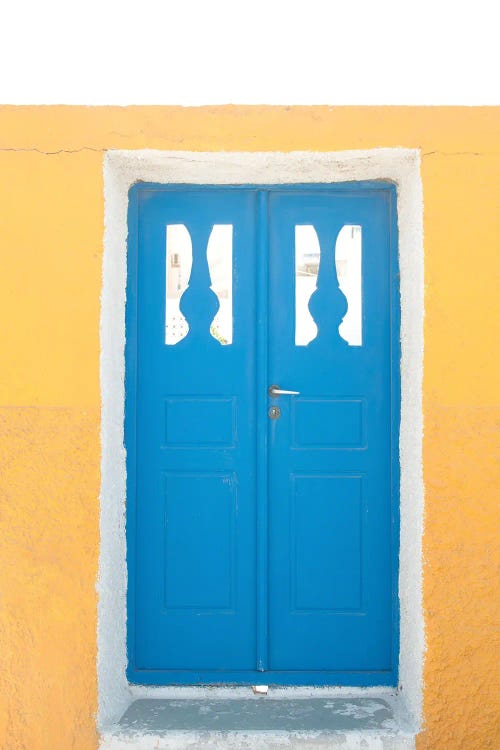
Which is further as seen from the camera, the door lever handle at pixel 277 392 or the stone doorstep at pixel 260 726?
the door lever handle at pixel 277 392

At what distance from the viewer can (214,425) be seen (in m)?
3.28

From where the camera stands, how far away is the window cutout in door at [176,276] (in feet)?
10.8

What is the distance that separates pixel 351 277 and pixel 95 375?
1287 mm

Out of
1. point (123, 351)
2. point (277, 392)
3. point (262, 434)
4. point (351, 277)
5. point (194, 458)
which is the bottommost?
point (194, 458)

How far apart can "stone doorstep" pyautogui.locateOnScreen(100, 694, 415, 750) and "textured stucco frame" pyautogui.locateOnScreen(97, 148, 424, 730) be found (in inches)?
3.9

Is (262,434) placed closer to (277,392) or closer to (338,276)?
(277,392)

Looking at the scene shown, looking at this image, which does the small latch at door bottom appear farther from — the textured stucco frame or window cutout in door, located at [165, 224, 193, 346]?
window cutout in door, located at [165, 224, 193, 346]

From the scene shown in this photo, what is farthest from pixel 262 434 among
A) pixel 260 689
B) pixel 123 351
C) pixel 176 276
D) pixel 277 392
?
pixel 260 689

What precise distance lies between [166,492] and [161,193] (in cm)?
142

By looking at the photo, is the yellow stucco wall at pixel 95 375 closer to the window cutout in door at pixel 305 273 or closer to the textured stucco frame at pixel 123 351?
the textured stucco frame at pixel 123 351

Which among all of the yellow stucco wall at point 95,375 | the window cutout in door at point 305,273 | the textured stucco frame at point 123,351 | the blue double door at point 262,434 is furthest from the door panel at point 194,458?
the yellow stucco wall at point 95,375

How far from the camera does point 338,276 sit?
332 centimetres

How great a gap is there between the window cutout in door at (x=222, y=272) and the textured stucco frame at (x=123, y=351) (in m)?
0.26
